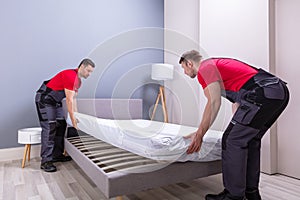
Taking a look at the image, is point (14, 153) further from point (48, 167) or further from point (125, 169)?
point (125, 169)

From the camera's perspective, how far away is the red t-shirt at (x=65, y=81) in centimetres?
233

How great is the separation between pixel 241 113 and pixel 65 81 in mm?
1689

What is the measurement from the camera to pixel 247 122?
135cm

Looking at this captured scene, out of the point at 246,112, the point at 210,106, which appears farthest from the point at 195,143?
the point at 246,112

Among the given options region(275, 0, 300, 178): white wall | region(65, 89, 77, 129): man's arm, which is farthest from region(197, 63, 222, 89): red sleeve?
region(65, 89, 77, 129): man's arm

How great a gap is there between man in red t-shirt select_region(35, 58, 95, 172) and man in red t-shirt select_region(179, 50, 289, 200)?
1.33 m

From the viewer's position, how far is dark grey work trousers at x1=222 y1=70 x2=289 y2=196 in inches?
53.0

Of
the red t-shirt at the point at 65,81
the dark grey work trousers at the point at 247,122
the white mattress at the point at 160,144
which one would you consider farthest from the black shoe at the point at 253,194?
the red t-shirt at the point at 65,81

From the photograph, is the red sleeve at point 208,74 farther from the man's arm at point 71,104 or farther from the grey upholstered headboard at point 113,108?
the grey upholstered headboard at point 113,108

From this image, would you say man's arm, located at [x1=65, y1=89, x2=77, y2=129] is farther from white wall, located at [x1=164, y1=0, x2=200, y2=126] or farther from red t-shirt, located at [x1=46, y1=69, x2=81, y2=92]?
white wall, located at [x1=164, y1=0, x2=200, y2=126]

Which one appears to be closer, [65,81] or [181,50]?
[65,81]

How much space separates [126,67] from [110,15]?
743 millimetres

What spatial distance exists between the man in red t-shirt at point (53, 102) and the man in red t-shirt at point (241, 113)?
1.33m

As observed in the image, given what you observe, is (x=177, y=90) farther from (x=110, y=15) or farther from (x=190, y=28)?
(x=110, y=15)
